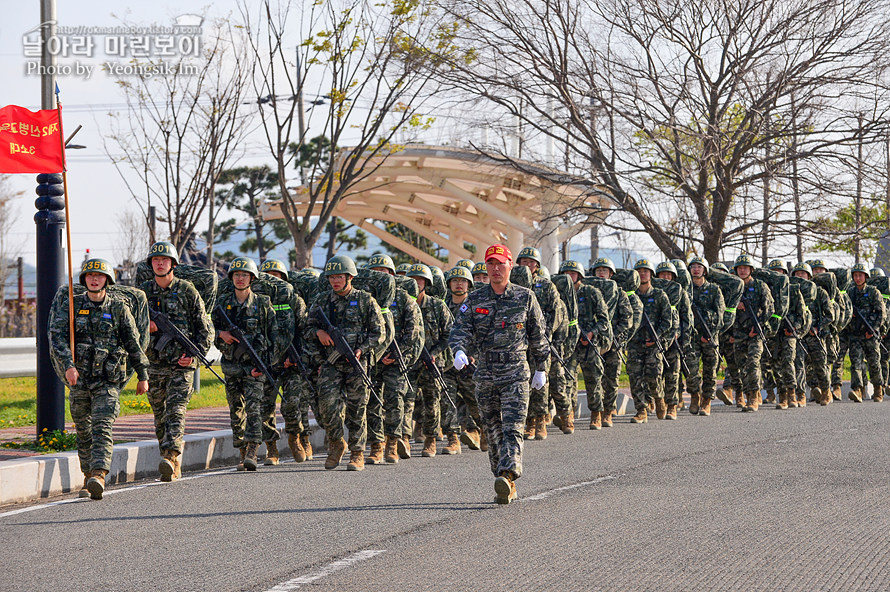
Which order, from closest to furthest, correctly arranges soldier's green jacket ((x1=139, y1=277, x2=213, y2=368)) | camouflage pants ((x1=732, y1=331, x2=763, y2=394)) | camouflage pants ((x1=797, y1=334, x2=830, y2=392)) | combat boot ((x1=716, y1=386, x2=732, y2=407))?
soldier's green jacket ((x1=139, y1=277, x2=213, y2=368)) → camouflage pants ((x1=732, y1=331, x2=763, y2=394)) → combat boot ((x1=716, y1=386, x2=732, y2=407)) → camouflage pants ((x1=797, y1=334, x2=830, y2=392))

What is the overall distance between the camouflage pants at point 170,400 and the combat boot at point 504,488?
3.24m

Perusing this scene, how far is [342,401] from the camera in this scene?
35.9 feet

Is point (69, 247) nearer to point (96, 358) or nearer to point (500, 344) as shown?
point (96, 358)

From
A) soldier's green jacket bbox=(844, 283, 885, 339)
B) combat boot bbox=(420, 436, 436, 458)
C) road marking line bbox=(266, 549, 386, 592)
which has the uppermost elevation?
soldier's green jacket bbox=(844, 283, 885, 339)

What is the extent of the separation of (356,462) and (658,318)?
6527mm

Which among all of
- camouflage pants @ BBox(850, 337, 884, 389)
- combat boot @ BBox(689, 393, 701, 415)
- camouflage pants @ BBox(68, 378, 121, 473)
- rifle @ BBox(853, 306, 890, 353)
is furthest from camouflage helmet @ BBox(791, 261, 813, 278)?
camouflage pants @ BBox(68, 378, 121, 473)

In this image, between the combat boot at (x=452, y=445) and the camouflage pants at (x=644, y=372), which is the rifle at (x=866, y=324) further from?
the combat boot at (x=452, y=445)

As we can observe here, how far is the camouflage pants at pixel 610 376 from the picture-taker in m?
15.3

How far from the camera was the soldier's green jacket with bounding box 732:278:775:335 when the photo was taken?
17.2 meters

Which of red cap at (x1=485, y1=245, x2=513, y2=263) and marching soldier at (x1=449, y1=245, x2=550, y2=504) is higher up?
red cap at (x1=485, y1=245, x2=513, y2=263)

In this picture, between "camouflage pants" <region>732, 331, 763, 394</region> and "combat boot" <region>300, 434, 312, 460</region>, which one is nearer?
"combat boot" <region>300, 434, 312, 460</region>

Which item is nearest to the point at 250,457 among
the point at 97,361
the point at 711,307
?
the point at 97,361

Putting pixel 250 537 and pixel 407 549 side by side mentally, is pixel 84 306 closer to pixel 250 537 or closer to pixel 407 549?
pixel 250 537

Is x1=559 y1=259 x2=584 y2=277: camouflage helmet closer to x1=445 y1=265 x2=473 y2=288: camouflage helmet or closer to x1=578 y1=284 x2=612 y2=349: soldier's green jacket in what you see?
x1=578 y1=284 x2=612 y2=349: soldier's green jacket
